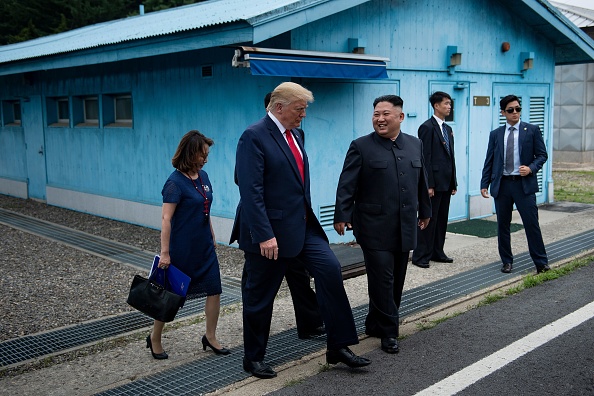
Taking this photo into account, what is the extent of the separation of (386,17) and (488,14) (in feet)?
9.00

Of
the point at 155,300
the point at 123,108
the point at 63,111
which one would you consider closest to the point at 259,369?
the point at 155,300

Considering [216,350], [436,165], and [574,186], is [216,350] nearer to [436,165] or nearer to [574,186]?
[436,165]

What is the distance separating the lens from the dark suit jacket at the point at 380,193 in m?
5.31

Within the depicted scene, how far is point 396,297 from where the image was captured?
565 centimetres

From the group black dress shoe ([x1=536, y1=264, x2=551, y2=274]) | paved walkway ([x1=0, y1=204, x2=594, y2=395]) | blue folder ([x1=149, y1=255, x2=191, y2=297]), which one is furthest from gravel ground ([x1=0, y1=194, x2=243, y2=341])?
black dress shoe ([x1=536, y1=264, x2=551, y2=274])

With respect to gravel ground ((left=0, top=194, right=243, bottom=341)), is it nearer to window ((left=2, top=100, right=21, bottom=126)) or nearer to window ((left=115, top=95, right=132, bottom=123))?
window ((left=115, top=95, right=132, bottom=123))

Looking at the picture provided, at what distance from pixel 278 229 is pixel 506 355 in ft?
6.66

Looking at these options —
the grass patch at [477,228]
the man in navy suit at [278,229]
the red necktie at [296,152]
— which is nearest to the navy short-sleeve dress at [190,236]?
the man in navy suit at [278,229]

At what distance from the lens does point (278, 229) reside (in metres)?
4.68

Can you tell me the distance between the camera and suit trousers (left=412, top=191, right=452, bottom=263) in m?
8.23

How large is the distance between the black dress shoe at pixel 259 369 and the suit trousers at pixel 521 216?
4054mm

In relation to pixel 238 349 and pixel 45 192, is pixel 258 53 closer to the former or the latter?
pixel 238 349

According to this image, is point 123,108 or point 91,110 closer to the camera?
point 123,108

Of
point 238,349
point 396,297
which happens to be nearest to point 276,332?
point 238,349
